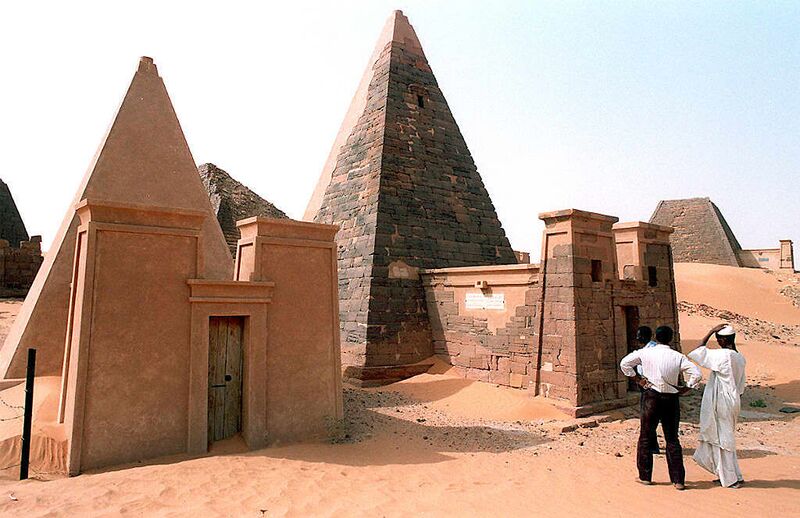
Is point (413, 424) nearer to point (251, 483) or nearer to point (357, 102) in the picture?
point (251, 483)

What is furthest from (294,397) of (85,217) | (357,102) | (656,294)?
(357,102)

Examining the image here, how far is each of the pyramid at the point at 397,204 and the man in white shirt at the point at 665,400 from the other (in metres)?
6.42

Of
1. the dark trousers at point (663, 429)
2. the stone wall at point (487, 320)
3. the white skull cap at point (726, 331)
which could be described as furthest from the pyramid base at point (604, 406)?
the white skull cap at point (726, 331)

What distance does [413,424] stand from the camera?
779cm

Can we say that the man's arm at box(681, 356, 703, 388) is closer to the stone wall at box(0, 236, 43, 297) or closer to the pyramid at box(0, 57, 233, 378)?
the pyramid at box(0, 57, 233, 378)

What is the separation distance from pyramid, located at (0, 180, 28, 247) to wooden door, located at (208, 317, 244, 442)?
21.2 m

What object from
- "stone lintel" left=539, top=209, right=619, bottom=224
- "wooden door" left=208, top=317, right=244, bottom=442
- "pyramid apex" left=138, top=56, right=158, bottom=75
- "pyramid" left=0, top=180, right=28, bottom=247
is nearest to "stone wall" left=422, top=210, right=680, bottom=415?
"stone lintel" left=539, top=209, right=619, bottom=224

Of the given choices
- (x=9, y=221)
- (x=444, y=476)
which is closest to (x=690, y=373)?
(x=444, y=476)

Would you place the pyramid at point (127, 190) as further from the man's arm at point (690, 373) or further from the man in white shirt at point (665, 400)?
the man's arm at point (690, 373)

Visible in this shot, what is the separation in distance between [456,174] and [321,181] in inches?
163

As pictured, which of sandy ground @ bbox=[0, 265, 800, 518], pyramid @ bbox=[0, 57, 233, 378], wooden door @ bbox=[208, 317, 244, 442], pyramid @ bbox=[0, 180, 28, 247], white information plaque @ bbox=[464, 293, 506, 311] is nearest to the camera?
sandy ground @ bbox=[0, 265, 800, 518]

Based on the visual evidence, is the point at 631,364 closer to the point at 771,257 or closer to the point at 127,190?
the point at 127,190

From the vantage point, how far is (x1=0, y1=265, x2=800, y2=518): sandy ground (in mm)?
4426

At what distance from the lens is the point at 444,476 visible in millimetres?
5418
